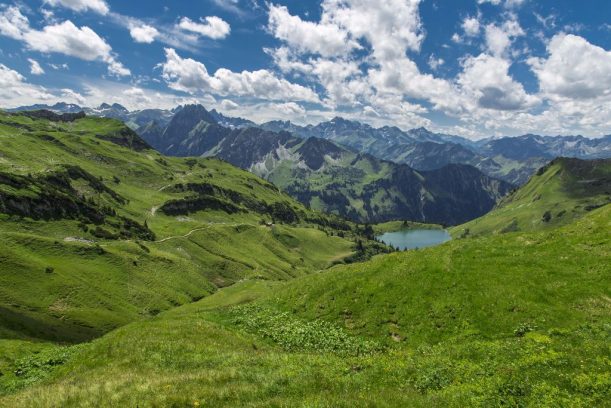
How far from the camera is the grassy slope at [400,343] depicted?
49.9 feet

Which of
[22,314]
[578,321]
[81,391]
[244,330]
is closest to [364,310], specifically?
[244,330]

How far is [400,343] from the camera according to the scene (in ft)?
95.2

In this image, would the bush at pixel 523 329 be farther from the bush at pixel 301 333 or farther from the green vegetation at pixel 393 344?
the bush at pixel 301 333

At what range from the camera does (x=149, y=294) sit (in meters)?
153

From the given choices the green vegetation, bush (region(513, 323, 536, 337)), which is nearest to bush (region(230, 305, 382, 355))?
the green vegetation

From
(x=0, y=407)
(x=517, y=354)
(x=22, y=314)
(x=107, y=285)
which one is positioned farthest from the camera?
(x=107, y=285)

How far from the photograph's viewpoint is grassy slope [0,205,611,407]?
15.2 meters

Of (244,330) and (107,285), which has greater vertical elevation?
(244,330)

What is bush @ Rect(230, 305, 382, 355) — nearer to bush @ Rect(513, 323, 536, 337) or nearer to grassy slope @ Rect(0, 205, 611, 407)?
grassy slope @ Rect(0, 205, 611, 407)

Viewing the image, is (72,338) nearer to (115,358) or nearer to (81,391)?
(115,358)

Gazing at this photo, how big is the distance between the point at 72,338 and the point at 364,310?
94.7m

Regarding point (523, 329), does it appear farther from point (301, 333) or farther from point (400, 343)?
point (301, 333)

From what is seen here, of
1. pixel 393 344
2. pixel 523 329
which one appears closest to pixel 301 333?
pixel 393 344

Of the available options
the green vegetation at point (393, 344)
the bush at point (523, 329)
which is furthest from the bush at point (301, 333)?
the bush at point (523, 329)
